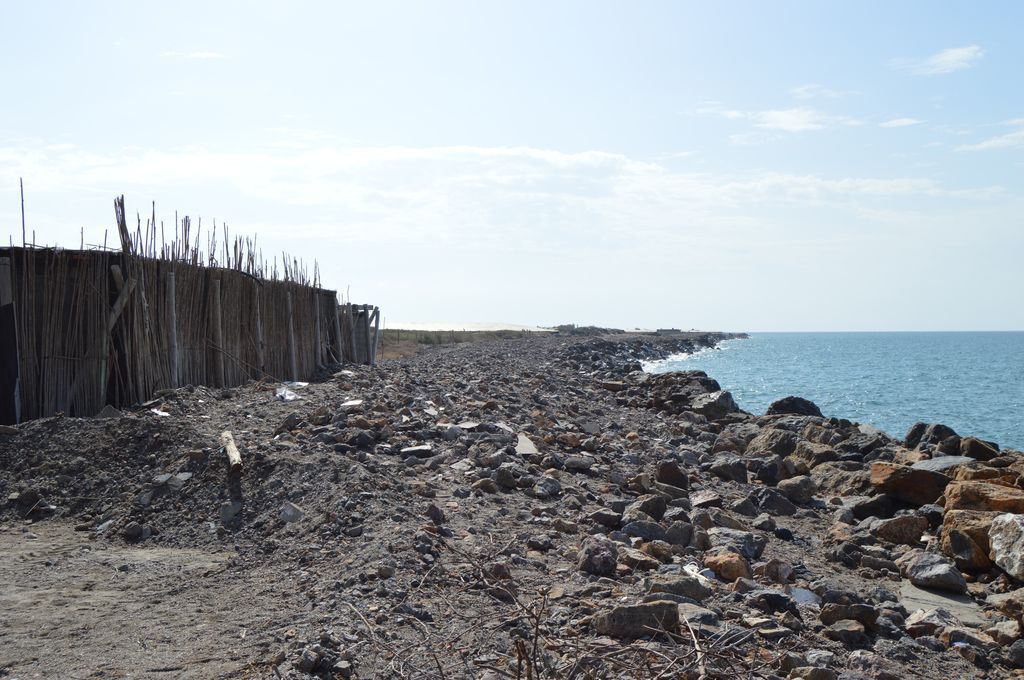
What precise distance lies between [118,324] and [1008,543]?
28.2 ft

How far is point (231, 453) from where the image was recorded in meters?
6.43

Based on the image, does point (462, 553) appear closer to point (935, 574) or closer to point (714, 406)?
point (935, 574)

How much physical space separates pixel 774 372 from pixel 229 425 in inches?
1498

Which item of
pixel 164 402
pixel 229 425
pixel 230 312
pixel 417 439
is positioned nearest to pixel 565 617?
pixel 417 439

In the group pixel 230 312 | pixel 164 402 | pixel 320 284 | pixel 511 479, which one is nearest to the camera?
pixel 511 479

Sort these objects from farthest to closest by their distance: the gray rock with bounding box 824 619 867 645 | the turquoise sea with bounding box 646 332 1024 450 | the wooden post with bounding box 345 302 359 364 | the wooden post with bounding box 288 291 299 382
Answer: the turquoise sea with bounding box 646 332 1024 450 → the wooden post with bounding box 345 302 359 364 → the wooden post with bounding box 288 291 299 382 → the gray rock with bounding box 824 619 867 645

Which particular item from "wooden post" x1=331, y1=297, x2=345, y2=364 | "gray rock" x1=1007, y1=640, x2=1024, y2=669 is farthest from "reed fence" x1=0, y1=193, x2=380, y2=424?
"gray rock" x1=1007, y1=640, x2=1024, y2=669

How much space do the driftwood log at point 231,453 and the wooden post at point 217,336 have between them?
156 inches

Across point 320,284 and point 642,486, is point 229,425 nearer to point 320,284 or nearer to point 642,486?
point 642,486

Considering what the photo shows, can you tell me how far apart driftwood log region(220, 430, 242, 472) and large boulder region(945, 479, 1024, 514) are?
6135mm

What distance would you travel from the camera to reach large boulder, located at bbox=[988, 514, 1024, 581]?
5.97 metres

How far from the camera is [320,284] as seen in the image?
1548 cm

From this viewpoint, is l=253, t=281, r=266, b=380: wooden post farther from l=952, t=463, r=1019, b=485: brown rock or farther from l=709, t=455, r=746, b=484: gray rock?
l=952, t=463, r=1019, b=485: brown rock

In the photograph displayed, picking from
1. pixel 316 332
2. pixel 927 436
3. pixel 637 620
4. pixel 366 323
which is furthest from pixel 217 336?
pixel 927 436
